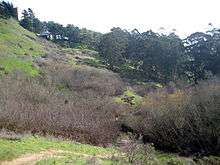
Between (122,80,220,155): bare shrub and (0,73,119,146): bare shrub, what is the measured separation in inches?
135

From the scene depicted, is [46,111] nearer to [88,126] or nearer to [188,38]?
[88,126]

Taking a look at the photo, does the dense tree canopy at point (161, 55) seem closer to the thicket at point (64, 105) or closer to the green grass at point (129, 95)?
the green grass at point (129, 95)

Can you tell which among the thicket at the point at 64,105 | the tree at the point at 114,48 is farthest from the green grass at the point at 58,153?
the tree at the point at 114,48

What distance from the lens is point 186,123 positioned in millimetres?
34469

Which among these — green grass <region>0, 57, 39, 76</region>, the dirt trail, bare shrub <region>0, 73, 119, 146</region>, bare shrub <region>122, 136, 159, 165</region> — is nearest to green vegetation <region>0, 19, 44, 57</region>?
green grass <region>0, 57, 39, 76</region>

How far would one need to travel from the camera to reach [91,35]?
108m

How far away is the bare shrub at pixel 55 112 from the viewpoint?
1284 inches

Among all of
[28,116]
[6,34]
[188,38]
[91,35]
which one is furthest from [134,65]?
[28,116]

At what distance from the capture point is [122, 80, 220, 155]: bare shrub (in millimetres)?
32844

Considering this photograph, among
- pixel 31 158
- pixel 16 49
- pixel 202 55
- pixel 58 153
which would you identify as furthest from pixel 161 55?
pixel 31 158

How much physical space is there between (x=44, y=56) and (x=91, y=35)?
3717 centimetres

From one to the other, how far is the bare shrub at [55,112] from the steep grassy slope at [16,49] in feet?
20.7

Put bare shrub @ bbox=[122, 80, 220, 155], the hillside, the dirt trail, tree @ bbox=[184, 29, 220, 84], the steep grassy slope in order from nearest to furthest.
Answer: the dirt trail, the hillside, bare shrub @ bbox=[122, 80, 220, 155], the steep grassy slope, tree @ bbox=[184, 29, 220, 84]

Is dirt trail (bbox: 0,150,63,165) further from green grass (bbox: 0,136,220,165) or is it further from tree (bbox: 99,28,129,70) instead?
tree (bbox: 99,28,129,70)
